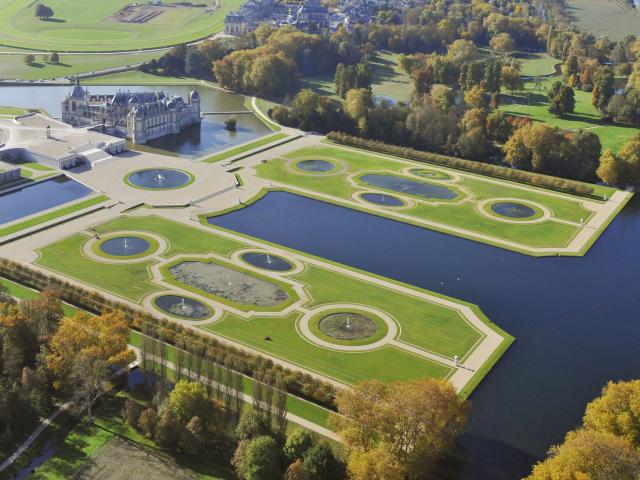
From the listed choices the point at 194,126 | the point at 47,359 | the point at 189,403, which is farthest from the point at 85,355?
the point at 194,126

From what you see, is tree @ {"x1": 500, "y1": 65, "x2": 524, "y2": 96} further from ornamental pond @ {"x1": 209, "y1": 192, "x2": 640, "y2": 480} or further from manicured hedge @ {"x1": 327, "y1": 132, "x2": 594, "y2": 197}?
ornamental pond @ {"x1": 209, "y1": 192, "x2": 640, "y2": 480}

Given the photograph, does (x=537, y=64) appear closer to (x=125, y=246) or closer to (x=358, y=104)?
(x=358, y=104)

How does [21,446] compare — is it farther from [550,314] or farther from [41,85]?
[41,85]

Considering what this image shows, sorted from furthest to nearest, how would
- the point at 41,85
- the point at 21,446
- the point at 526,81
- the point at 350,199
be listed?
the point at 526,81 < the point at 41,85 < the point at 350,199 < the point at 21,446

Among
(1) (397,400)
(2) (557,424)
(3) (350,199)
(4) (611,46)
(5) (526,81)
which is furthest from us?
(4) (611,46)

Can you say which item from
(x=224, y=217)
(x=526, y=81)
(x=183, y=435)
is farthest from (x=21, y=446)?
(x=526, y=81)

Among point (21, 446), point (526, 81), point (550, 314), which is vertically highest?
point (526, 81)

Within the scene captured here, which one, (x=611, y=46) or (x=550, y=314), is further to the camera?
(x=611, y=46)

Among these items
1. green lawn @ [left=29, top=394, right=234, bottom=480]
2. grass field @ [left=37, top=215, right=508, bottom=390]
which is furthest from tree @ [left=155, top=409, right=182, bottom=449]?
grass field @ [left=37, top=215, right=508, bottom=390]
